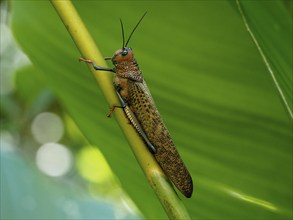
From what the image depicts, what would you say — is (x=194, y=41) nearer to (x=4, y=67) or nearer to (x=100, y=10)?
(x=100, y=10)

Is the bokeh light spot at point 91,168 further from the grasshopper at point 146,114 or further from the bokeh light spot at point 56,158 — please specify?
the grasshopper at point 146,114

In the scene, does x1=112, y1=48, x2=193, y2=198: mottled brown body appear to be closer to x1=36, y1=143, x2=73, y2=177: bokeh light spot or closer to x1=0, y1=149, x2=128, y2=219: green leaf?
x1=0, y1=149, x2=128, y2=219: green leaf

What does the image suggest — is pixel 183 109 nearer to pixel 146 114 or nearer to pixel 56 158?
pixel 146 114

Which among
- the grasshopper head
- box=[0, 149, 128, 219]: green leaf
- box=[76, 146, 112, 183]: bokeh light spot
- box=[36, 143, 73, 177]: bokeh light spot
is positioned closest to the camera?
the grasshopper head

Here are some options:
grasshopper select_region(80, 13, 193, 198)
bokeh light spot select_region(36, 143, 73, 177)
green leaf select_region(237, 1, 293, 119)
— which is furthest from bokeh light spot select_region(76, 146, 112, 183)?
green leaf select_region(237, 1, 293, 119)

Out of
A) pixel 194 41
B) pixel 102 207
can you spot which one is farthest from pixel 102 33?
pixel 102 207
